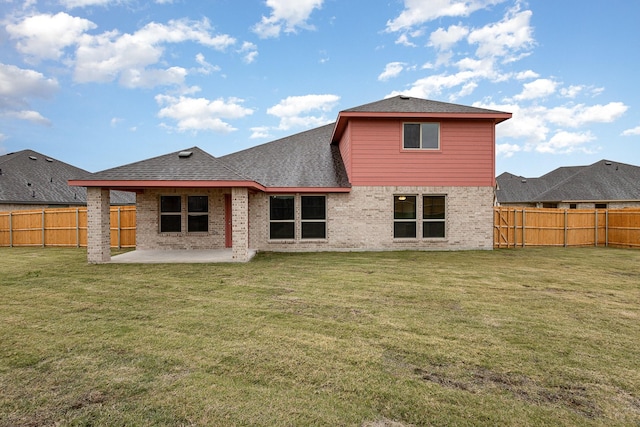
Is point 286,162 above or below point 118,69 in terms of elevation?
below

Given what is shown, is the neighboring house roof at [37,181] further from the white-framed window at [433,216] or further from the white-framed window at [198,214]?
the white-framed window at [433,216]

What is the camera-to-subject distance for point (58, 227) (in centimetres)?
1652

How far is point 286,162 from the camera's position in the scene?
15.2m

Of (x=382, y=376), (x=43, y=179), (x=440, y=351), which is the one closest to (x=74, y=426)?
(x=382, y=376)

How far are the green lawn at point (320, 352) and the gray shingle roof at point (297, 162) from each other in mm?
6586

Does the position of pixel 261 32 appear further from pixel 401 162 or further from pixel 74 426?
pixel 74 426

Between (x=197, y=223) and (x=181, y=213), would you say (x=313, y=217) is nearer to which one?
(x=197, y=223)

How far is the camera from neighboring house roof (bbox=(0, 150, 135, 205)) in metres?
20.5

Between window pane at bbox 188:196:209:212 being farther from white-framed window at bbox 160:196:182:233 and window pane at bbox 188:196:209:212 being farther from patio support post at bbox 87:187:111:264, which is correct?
patio support post at bbox 87:187:111:264

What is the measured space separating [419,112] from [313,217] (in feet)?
18.8

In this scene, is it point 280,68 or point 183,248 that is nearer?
point 183,248

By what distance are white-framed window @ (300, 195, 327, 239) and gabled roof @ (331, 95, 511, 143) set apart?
3.37 m

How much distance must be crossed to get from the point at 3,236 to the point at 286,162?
1479 centimetres

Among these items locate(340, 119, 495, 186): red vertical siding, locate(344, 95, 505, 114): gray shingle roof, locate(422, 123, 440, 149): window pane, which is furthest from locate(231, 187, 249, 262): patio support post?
locate(422, 123, 440, 149): window pane
